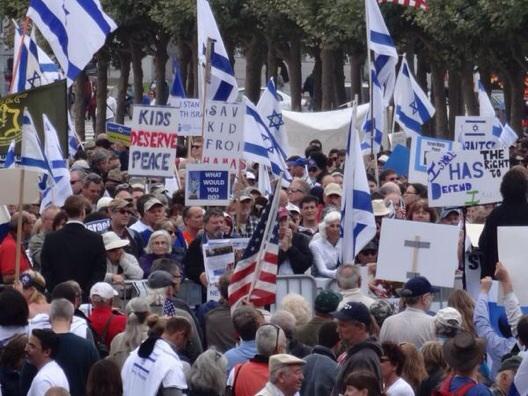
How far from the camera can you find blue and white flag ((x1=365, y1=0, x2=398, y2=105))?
21703mm

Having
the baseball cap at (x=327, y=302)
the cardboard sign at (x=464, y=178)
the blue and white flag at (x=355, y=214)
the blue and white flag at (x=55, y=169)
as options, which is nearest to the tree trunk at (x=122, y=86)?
the blue and white flag at (x=55, y=169)

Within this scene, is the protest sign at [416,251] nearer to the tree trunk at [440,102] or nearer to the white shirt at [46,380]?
the white shirt at [46,380]

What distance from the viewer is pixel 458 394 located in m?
9.71

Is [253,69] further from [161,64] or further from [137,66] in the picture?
[137,66]

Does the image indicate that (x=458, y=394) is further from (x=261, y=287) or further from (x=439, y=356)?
(x=261, y=287)

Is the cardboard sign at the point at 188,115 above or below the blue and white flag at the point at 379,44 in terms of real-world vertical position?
below

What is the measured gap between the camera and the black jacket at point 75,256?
1414 cm

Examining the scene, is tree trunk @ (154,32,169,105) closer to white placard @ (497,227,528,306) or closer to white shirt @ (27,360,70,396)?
white placard @ (497,227,528,306)

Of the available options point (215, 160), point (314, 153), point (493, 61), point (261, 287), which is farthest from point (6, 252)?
point (493, 61)

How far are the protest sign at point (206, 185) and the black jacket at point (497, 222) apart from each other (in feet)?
12.5

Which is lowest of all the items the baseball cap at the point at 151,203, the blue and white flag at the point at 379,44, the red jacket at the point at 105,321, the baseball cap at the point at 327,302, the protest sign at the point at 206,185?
the red jacket at the point at 105,321

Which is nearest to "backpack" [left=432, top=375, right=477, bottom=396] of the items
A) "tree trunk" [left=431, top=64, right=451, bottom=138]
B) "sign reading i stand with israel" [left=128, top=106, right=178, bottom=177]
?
"sign reading i stand with israel" [left=128, top=106, right=178, bottom=177]

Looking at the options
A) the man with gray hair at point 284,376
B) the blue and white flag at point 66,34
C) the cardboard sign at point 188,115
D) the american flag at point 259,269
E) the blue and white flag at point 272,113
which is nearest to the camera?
the man with gray hair at point 284,376

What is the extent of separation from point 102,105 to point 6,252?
33.0m
